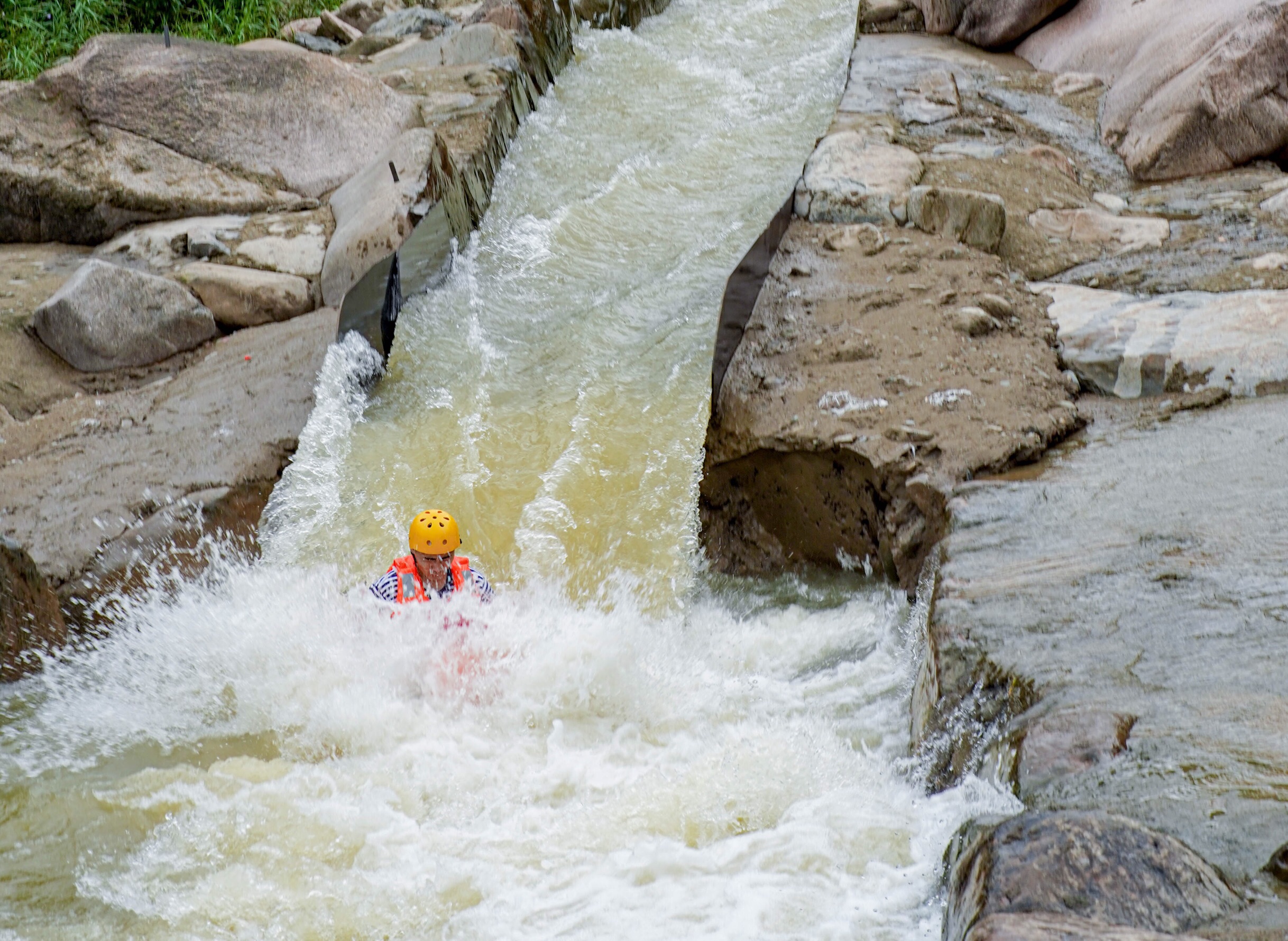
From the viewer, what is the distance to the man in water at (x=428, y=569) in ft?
14.4

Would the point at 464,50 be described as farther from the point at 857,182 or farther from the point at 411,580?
the point at 411,580

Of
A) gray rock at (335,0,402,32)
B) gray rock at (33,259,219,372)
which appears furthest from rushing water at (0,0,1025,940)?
gray rock at (335,0,402,32)

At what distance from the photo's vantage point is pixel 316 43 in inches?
399

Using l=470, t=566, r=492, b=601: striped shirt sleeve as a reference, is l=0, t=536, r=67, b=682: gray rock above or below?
below

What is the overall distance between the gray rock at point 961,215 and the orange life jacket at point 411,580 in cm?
288

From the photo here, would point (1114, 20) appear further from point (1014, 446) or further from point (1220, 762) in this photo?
point (1220, 762)

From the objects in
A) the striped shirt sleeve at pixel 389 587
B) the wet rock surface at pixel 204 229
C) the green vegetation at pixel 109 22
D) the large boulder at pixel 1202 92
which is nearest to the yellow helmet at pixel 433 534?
the striped shirt sleeve at pixel 389 587

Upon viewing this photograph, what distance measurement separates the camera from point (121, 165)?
7227 mm

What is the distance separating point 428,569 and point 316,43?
7.26 m

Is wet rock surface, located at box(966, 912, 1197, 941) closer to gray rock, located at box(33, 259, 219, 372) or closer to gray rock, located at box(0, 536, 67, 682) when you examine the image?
gray rock, located at box(0, 536, 67, 682)

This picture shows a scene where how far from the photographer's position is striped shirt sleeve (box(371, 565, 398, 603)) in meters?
4.44

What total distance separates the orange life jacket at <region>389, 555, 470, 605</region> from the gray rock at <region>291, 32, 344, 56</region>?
272 inches

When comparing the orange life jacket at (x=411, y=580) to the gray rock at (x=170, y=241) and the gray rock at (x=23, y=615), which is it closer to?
the gray rock at (x=23, y=615)

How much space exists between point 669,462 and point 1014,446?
5.37 ft
